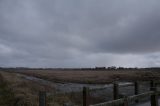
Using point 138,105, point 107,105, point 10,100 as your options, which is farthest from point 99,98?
point 107,105

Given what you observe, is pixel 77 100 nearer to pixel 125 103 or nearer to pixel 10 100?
pixel 10 100

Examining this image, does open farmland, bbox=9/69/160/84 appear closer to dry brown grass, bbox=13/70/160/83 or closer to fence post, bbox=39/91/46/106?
dry brown grass, bbox=13/70/160/83

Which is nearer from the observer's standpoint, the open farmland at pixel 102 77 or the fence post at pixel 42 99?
the fence post at pixel 42 99

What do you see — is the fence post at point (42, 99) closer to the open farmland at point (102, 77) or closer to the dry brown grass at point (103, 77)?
the open farmland at point (102, 77)

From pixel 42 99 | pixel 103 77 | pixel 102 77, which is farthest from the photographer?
pixel 102 77

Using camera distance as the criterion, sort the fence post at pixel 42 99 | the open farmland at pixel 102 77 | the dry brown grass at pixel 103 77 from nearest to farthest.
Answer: the fence post at pixel 42 99
the open farmland at pixel 102 77
the dry brown grass at pixel 103 77

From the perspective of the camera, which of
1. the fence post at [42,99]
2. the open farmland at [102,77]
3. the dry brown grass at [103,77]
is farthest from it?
the dry brown grass at [103,77]

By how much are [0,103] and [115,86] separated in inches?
397

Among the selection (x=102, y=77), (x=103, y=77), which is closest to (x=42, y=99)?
(x=103, y=77)

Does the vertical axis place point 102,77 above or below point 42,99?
above

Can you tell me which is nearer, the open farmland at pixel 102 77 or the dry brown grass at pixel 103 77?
the open farmland at pixel 102 77

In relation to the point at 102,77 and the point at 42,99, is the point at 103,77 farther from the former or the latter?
the point at 42,99

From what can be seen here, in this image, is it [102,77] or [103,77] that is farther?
[102,77]

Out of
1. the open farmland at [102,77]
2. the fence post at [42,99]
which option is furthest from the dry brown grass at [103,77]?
the fence post at [42,99]
